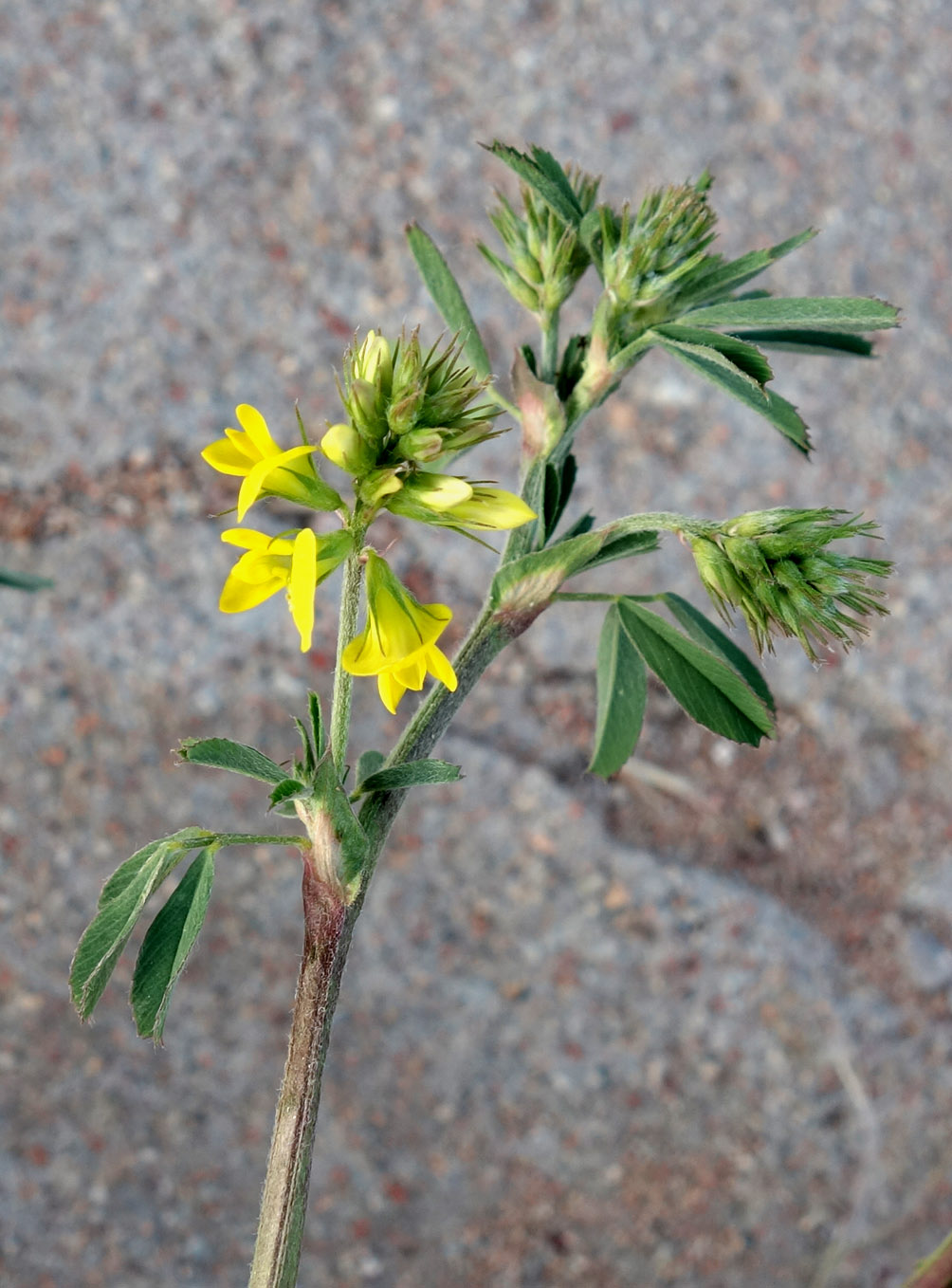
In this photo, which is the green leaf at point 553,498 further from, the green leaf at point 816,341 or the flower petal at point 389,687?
the green leaf at point 816,341

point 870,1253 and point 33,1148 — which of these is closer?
point 33,1148

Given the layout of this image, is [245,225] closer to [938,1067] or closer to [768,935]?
[768,935]

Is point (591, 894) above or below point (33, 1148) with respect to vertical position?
above

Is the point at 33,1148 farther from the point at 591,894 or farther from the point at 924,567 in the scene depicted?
the point at 924,567

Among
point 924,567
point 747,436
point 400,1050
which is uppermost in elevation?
point 747,436

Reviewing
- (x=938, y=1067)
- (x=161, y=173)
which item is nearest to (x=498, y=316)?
(x=161, y=173)

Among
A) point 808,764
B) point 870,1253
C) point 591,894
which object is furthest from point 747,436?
point 870,1253

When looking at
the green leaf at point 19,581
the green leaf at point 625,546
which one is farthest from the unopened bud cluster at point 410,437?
the green leaf at point 19,581
